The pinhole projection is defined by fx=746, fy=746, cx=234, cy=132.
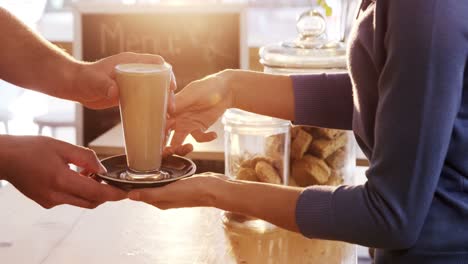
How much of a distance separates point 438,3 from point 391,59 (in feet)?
0.34

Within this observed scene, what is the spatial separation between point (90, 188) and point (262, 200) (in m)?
0.31

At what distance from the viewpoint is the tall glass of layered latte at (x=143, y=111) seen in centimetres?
128

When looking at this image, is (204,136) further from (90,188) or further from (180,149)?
(90,188)

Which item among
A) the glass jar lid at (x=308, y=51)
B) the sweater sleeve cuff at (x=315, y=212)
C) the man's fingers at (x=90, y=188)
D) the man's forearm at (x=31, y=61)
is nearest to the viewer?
the sweater sleeve cuff at (x=315, y=212)

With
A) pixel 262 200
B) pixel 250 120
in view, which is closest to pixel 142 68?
pixel 262 200

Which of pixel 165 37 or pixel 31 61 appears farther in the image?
pixel 165 37

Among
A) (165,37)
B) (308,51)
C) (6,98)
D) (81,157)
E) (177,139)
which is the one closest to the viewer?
(81,157)

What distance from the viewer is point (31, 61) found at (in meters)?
1.72

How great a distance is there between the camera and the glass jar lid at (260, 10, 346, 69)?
1.84 meters

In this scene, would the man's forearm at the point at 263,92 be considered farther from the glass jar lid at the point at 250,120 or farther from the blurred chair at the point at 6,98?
the blurred chair at the point at 6,98

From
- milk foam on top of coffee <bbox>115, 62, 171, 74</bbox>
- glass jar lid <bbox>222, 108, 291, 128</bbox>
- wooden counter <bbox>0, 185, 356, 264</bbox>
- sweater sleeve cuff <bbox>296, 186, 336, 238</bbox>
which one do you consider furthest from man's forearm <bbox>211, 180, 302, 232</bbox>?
glass jar lid <bbox>222, 108, 291, 128</bbox>

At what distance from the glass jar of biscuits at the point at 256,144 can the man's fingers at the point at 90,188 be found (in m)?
0.36

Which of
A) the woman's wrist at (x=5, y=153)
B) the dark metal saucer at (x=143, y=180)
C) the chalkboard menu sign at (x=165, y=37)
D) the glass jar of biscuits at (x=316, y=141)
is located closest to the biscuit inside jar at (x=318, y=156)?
the glass jar of biscuits at (x=316, y=141)

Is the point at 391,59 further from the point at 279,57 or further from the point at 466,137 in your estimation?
the point at 279,57
